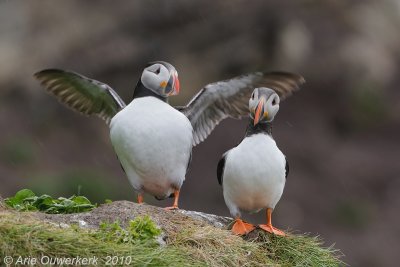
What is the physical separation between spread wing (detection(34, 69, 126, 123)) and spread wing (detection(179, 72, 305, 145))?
0.64 metres

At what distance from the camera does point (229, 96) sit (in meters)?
7.48

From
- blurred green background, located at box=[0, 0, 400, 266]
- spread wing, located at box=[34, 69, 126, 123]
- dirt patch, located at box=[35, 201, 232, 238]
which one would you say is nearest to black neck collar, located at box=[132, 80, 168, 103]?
spread wing, located at box=[34, 69, 126, 123]

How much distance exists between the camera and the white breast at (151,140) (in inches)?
252

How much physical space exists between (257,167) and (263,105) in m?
0.47

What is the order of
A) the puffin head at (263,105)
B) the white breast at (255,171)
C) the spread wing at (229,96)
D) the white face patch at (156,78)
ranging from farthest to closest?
the spread wing at (229,96), the white face patch at (156,78), the puffin head at (263,105), the white breast at (255,171)

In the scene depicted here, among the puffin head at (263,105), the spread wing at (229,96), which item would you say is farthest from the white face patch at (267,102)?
the spread wing at (229,96)

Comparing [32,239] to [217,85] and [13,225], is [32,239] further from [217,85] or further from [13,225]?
[217,85]

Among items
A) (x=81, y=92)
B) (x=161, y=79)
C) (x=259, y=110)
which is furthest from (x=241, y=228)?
(x=81, y=92)

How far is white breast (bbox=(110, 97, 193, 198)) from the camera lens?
6.39 meters

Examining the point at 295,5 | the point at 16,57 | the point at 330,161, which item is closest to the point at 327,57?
the point at 295,5

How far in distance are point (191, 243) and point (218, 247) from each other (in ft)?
0.58

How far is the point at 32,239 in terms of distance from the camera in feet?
15.6

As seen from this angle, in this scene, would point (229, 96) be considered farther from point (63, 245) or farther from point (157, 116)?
point (63, 245)

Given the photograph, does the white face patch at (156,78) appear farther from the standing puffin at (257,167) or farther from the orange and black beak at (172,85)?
the standing puffin at (257,167)
